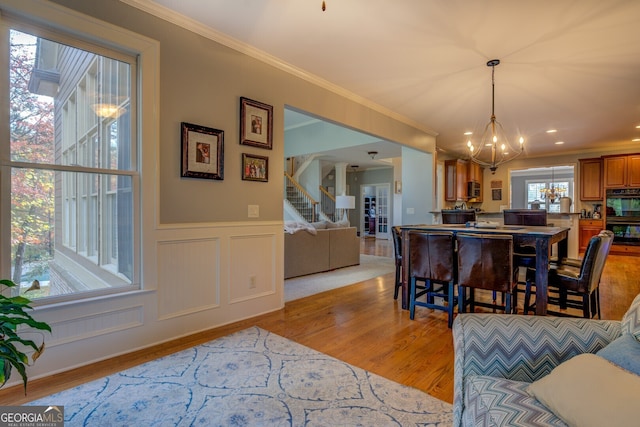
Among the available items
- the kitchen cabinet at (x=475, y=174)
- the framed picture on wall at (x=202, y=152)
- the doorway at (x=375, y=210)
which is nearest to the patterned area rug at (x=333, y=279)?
the framed picture on wall at (x=202, y=152)

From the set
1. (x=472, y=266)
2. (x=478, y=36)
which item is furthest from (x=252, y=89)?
(x=472, y=266)

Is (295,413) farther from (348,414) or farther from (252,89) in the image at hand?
(252,89)

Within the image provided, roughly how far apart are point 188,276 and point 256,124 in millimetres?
1549

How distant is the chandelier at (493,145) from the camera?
11.8 feet

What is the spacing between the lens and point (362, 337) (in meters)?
2.69

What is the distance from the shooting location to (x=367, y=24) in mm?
A: 2617

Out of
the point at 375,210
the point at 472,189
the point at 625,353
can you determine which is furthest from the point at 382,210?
the point at 625,353

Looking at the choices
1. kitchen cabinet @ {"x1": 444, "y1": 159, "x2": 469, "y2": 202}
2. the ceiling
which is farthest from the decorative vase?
kitchen cabinet @ {"x1": 444, "y1": 159, "x2": 469, "y2": 202}

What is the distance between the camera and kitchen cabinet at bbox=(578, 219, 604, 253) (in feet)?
24.7

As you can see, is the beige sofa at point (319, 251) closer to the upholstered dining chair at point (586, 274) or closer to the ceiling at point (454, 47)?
the ceiling at point (454, 47)

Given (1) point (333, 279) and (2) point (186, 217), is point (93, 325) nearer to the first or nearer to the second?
(2) point (186, 217)

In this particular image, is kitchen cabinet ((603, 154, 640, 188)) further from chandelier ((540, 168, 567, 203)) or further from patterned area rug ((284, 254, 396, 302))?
patterned area rug ((284, 254, 396, 302))

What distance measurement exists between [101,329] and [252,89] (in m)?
2.37

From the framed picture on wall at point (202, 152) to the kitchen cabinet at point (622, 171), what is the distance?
872 centimetres
